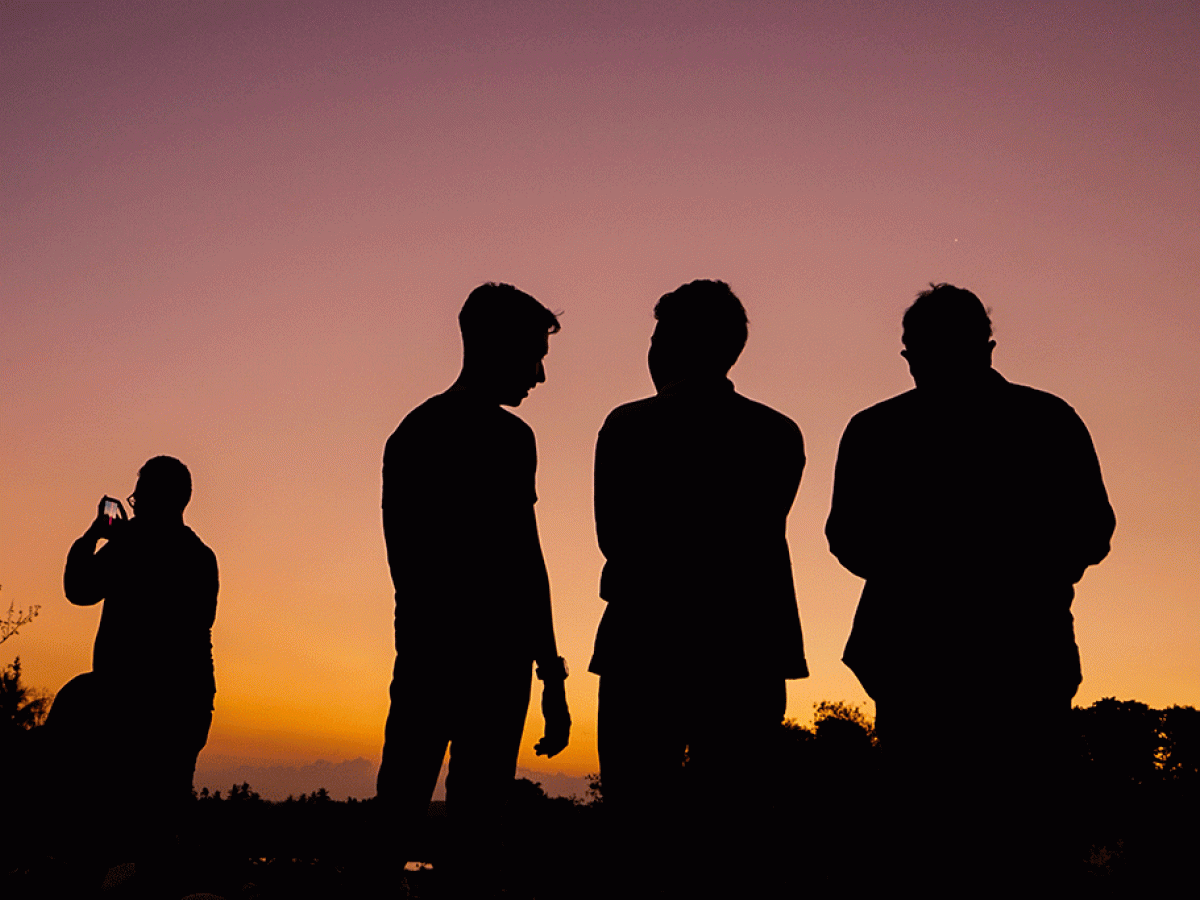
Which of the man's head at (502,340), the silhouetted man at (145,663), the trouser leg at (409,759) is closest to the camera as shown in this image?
the trouser leg at (409,759)

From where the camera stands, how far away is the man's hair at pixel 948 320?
10.8 feet

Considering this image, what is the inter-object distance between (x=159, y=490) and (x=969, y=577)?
4114 mm


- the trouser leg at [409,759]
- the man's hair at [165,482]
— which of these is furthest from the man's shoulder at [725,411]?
the man's hair at [165,482]

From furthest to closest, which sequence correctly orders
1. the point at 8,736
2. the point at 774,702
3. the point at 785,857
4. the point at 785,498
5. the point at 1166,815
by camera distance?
the point at 1166,815, the point at 785,857, the point at 8,736, the point at 785,498, the point at 774,702

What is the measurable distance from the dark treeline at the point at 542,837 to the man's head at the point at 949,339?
117 centimetres

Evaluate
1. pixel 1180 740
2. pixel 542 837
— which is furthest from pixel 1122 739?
pixel 542 837

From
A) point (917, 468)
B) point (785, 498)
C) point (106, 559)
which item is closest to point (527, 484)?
point (785, 498)

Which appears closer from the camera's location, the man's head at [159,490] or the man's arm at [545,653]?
the man's arm at [545,653]

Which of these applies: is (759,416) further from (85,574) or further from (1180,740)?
(1180,740)

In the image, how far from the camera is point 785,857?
9453 mm

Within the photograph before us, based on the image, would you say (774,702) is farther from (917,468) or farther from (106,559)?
(106,559)

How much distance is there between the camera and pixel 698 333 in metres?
3.29

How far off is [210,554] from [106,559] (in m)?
0.52

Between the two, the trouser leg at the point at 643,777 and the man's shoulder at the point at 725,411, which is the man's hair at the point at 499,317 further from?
the trouser leg at the point at 643,777
